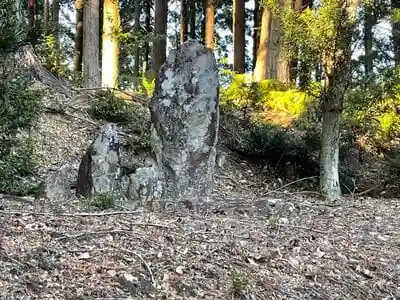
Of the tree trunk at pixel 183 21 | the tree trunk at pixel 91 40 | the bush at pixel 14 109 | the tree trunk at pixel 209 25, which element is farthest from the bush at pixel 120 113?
the tree trunk at pixel 183 21

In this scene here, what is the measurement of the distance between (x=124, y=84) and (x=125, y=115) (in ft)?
10.3

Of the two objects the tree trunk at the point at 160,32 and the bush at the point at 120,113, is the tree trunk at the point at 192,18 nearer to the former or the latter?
the tree trunk at the point at 160,32

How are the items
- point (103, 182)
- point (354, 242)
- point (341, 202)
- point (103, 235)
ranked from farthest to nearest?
point (341, 202) < point (103, 182) < point (354, 242) < point (103, 235)

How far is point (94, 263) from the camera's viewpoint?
155 inches

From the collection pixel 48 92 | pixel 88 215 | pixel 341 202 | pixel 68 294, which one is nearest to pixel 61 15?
pixel 48 92

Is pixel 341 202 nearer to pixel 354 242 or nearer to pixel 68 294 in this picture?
pixel 354 242

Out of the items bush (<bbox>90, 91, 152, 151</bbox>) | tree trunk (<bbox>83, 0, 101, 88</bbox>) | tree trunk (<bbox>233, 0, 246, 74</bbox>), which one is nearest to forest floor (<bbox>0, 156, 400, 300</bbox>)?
bush (<bbox>90, 91, 152, 151</bbox>)

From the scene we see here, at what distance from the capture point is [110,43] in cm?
1303

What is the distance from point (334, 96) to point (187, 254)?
4947 mm

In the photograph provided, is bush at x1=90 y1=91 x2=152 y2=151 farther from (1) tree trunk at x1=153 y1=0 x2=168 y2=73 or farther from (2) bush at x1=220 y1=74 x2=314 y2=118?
(1) tree trunk at x1=153 y1=0 x2=168 y2=73

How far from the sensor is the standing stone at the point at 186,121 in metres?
7.21

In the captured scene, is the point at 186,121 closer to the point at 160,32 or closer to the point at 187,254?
the point at 187,254

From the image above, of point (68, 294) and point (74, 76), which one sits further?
point (74, 76)

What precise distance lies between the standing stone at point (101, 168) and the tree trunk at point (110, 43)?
6.24 meters
